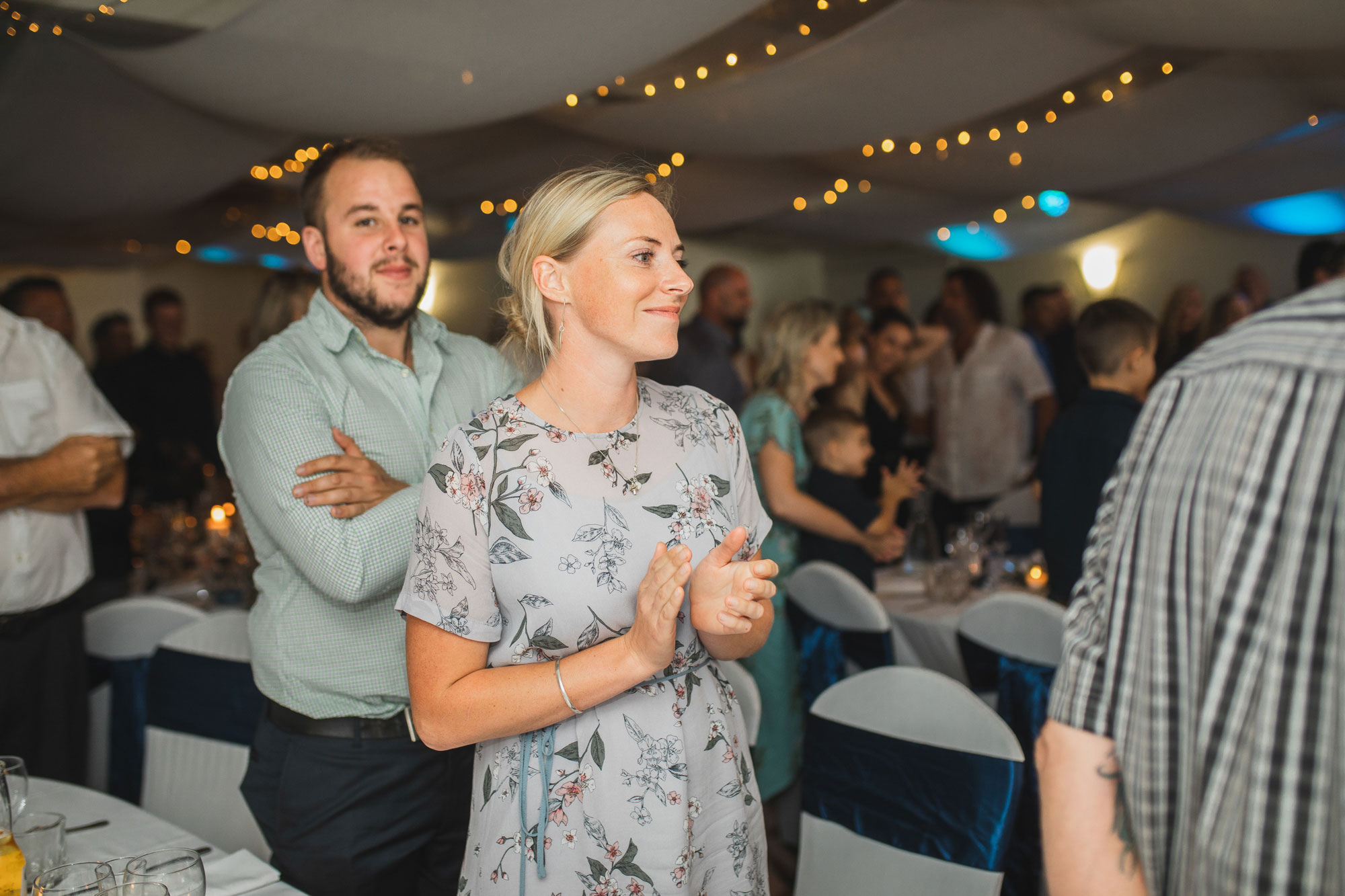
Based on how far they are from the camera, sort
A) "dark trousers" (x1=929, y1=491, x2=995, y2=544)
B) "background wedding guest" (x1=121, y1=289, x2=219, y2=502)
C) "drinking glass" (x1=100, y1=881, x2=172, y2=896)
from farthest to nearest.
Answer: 1. "dark trousers" (x1=929, y1=491, x2=995, y2=544)
2. "background wedding guest" (x1=121, y1=289, x2=219, y2=502)
3. "drinking glass" (x1=100, y1=881, x2=172, y2=896)

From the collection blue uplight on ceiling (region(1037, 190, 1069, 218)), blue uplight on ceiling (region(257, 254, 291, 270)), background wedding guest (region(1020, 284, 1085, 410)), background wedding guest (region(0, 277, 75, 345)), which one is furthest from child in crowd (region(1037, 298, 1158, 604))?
blue uplight on ceiling (region(257, 254, 291, 270))

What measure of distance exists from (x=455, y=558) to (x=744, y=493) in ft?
1.57

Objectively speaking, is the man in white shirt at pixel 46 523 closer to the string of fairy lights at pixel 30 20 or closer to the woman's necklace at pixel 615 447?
the string of fairy lights at pixel 30 20

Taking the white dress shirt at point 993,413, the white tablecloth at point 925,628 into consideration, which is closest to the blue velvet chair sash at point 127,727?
the white tablecloth at point 925,628

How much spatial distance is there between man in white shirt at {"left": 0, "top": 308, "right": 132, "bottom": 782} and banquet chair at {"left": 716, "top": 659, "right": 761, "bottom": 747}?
5.51ft

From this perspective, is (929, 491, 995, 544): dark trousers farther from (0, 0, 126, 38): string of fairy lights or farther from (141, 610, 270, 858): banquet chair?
(0, 0, 126, 38): string of fairy lights

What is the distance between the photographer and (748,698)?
2.01 m

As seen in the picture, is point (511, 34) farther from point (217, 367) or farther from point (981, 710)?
point (217, 367)

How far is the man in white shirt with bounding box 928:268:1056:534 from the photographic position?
18.4 feet

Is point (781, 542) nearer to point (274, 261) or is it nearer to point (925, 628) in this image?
point (925, 628)

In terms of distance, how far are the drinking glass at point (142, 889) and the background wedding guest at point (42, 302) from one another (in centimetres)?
415

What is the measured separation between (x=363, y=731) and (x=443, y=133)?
189 inches

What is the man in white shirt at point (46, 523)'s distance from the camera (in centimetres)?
255

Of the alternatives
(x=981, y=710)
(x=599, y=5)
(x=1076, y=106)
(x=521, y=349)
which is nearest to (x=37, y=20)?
(x=599, y=5)
